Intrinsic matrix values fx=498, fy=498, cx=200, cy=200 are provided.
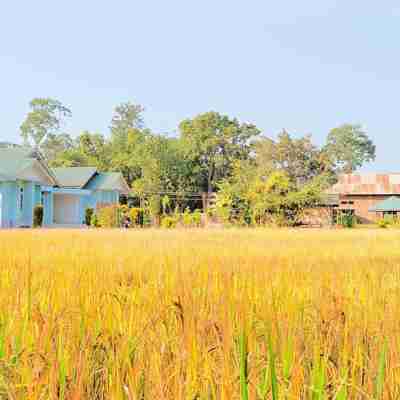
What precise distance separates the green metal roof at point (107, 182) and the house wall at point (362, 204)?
16941 millimetres

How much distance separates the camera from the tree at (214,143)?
4047cm

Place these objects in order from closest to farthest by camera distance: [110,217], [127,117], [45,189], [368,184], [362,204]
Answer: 1. [110,217]
2. [45,189]
3. [362,204]
4. [368,184]
5. [127,117]

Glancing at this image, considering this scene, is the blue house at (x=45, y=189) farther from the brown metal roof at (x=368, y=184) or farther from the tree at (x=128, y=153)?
the brown metal roof at (x=368, y=184)

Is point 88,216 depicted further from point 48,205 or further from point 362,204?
point 362,204

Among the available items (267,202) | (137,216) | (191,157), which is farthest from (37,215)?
(191,157)

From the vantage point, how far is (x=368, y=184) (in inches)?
1469

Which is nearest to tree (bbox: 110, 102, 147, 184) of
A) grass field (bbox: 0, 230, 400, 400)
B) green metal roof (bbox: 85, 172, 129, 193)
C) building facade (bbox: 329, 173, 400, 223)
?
green metal roof (bbox: 85, 172, 129, 193)

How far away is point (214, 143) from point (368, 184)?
12.4 m

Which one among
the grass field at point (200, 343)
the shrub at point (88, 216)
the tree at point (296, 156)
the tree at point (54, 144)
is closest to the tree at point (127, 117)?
the tree at point (54, 144)

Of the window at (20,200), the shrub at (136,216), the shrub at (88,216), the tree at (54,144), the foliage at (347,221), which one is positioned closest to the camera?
the window at (20,200)

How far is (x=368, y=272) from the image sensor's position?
3062mm

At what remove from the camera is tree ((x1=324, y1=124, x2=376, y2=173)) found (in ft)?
192

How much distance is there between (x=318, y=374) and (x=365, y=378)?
0.16m

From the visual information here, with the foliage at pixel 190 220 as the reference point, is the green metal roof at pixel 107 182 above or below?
above
